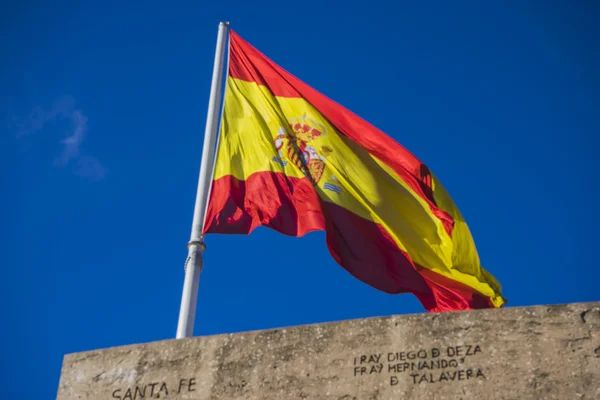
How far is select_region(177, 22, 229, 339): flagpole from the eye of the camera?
402 inches

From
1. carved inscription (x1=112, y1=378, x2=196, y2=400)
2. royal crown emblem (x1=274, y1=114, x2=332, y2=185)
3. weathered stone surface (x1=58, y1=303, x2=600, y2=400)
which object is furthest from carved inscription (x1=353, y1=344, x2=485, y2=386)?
royal crown emblem (x1=274, y1=114, x2=332, y2=185)

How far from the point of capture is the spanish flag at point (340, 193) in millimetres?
11453

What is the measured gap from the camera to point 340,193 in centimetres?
1203

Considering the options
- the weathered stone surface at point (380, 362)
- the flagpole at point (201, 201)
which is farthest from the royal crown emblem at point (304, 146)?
the weathered stone surface at point (380, 362)

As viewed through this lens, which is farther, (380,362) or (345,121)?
(345,121)

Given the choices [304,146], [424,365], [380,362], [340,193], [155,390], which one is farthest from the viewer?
[304,146]

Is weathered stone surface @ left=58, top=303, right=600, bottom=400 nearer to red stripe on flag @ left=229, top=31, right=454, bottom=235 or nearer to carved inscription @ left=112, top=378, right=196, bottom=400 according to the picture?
carved inscription @ left=112, top=378, right=196, bottom=400

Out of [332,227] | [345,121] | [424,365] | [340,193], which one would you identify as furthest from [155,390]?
[345,121]

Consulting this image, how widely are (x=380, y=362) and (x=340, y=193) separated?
4.42m

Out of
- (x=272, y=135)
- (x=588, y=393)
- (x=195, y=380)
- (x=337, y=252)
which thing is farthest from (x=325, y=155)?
(x=588, y=393)

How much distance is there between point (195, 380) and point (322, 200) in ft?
13.5

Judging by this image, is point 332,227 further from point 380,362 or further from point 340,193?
point 380,362

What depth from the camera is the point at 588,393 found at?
7.23m

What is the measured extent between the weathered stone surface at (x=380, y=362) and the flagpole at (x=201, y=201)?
5.13 ft
